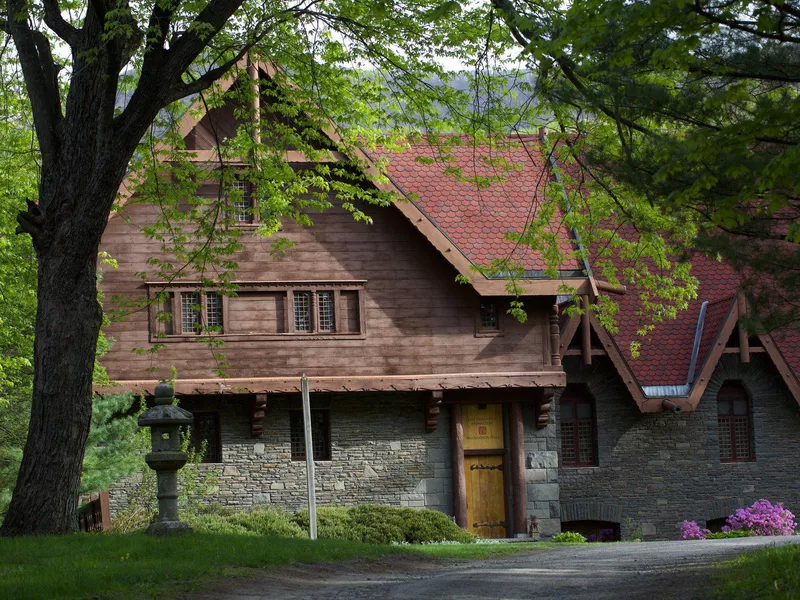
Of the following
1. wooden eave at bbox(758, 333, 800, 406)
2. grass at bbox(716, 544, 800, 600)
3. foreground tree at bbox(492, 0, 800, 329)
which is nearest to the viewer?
foreground tree at bbox(492, 0, 800, 329)

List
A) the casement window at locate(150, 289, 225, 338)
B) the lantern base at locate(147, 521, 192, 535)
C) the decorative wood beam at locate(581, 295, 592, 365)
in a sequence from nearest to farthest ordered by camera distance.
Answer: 1. the lantern base at locate(147, 521, 192, 535)
2. the casement window at locate(150, 289, 225, 338)
3. the decorative wood beam at locate(581, 295, 592, 365)

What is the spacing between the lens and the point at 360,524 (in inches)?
872

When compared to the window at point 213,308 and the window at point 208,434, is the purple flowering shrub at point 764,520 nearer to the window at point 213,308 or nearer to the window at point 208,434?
the window at point 208,434

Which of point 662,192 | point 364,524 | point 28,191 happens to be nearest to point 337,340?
point 364,524

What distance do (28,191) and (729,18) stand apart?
58.6ft

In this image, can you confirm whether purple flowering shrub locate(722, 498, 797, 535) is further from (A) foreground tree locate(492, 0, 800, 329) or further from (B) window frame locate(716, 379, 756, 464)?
(A) foreground tree locate(492, 0, 800, 329)

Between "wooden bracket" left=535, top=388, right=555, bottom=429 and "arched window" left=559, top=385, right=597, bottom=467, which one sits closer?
"wooden bracket" left=535, top=388, right=555, bottom=429

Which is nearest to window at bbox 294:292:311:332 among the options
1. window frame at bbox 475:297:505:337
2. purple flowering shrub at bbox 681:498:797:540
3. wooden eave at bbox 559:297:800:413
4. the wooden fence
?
window frame at bbox 475:297:505:337

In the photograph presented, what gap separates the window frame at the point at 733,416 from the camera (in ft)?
92.9

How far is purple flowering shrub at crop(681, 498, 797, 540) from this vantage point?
25328 mm

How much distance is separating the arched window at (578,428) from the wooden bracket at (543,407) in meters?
2.51

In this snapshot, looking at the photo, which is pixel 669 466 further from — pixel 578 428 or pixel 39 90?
pixel 39 90

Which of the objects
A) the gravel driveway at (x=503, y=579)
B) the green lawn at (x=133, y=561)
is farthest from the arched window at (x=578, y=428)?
the green lawn at (x=133, y=561)

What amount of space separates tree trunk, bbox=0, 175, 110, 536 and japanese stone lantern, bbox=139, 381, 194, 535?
0.95 meters
